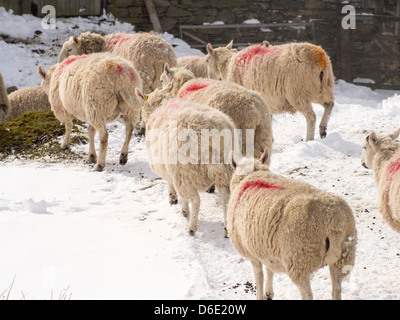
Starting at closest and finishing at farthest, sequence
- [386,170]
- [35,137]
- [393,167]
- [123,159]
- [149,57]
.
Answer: [393,167]
[386,170]
[123,159]
[35,137]
[149,57]

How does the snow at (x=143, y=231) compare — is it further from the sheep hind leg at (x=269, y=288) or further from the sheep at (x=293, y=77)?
the sheep at (x=293, y=77)

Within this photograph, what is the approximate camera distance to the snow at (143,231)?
195 inches

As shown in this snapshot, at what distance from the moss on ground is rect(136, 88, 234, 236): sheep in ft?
11.0

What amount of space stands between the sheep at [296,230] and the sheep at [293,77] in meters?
4.55

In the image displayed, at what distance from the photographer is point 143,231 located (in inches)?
249

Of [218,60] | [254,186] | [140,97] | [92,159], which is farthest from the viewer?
[218,60]

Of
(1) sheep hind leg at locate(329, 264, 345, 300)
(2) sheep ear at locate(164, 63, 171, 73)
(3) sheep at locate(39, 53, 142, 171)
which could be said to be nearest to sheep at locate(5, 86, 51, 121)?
(3) sheep at locate(39, 53, 142, 171)

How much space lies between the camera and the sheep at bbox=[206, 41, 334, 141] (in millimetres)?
8867

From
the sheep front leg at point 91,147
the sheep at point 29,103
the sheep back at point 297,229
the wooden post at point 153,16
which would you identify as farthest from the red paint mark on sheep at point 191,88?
the wooden post at point 153,16

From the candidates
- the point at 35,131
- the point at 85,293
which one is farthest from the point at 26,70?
the point at 85,293

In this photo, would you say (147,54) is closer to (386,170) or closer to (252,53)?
(252,53)

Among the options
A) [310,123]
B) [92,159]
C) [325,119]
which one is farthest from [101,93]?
[325,119]

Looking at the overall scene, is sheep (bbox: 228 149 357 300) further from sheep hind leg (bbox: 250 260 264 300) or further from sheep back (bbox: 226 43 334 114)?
sheep back (bbox: 226 43 334 114)

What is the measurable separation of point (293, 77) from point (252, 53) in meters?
1.00
